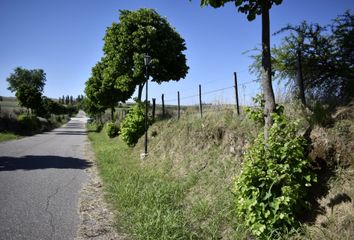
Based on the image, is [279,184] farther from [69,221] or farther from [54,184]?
[54,184]

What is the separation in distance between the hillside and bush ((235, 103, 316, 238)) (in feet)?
0.88

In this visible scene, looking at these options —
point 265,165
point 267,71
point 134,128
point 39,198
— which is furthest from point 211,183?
point 134,128

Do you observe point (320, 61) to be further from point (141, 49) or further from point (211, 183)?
point (141, 49)

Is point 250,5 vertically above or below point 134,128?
above

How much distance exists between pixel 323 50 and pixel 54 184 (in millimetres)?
8189

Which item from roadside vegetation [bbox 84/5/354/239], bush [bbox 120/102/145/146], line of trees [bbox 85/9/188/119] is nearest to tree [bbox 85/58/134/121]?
line of trees [bbox 85/9/188/119]

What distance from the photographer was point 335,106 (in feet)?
19.8

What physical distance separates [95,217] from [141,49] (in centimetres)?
1445

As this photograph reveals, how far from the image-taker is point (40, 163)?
41.9 feet

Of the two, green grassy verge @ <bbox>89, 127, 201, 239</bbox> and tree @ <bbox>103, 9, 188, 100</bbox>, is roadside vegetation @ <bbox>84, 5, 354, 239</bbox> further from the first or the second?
tree @ <bbox>103, 9, 188, 100</bbox>

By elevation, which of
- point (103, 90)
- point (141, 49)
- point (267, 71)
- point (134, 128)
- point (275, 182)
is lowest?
point (275, 182)

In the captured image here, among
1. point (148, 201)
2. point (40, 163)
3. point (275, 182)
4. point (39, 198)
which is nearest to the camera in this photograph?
point (275, 182)

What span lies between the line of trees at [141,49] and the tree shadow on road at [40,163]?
7.30 m

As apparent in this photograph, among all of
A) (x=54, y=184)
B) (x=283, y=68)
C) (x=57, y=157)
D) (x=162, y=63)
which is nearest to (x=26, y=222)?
(x=54, y=184)
